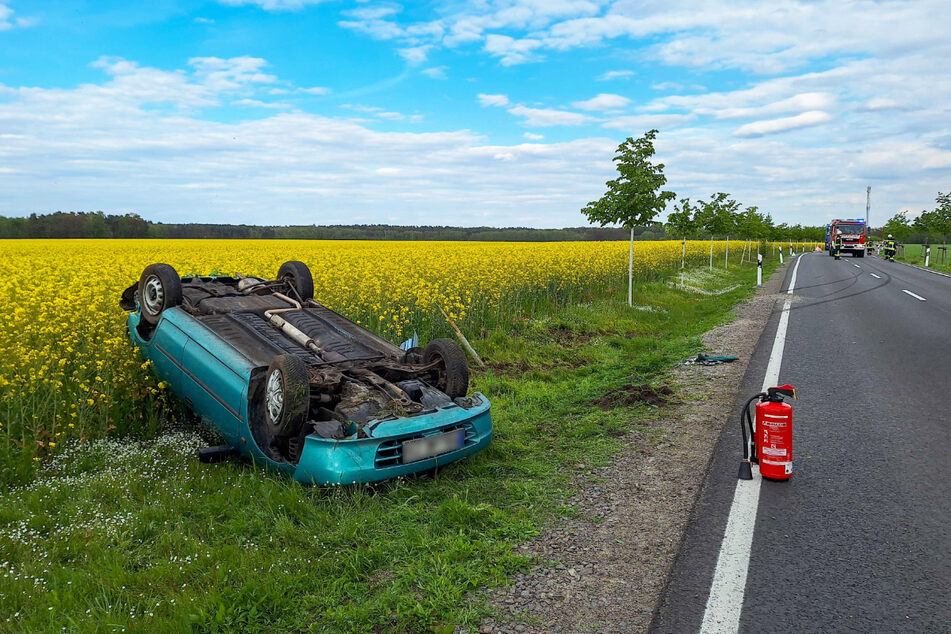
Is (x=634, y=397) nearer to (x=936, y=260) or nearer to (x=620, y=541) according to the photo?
(x=620, y=541)

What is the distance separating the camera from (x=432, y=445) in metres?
4.41

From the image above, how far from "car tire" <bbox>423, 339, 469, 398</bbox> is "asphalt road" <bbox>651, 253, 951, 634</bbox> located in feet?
6.86

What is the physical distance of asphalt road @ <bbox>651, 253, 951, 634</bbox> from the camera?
2.96m

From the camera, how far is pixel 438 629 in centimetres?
282

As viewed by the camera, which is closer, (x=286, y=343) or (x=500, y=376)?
(x=286, y=343)

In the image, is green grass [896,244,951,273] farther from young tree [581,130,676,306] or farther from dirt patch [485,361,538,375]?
dirt patch [485,361,538,375]

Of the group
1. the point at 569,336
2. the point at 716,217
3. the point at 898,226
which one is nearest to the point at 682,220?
the point at 716,217

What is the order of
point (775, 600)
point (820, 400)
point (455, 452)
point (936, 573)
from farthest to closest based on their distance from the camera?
point (820, 400), point (455, 452), point (936, 573), point (775, 600)

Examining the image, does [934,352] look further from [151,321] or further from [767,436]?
[151,321]

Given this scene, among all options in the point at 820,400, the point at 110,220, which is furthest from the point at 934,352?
the point at 110,220

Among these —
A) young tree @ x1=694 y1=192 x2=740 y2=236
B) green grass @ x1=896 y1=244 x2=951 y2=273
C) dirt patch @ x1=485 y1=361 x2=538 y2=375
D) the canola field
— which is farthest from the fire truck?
dirt patch @ x1=485 y1=361 x2=538 y2=375

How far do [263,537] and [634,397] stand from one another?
4.44 meters

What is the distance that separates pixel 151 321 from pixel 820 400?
279 inches

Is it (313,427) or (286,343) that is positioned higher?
(286,343)
